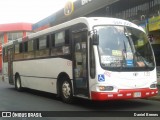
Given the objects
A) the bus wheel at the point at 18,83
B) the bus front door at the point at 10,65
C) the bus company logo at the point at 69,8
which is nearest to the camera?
the bus wheel at the point at 18,83

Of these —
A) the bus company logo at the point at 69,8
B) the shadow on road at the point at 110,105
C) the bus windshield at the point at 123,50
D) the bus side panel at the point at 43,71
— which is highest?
the bus company logo at the point at 69,8

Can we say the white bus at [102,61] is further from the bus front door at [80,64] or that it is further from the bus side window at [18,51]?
the bus side window at [18,51]

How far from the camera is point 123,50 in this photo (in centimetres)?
1127

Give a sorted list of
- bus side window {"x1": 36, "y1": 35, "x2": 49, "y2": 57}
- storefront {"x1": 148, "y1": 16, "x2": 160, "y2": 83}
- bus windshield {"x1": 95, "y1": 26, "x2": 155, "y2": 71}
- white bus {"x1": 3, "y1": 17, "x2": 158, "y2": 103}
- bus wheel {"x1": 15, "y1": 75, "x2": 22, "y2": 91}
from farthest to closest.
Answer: bus wheel {"x1": 15, "y1": 75, "x2": 22, "y2": 91}
storefront {"x1": 148, "y1": 16, "x2": 160, "y2": 83}
bus side window {"x1": 36, "y1": 35, "x2": 49, "y2": 57}
bus windshield {"x1": 95, "y1": 26, "x2": 155, "y2": 71}
white bus {"x1": 3, "y1": 17, "x2": 158, "y2": 103}

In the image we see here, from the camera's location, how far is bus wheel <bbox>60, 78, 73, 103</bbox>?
41.4 ft

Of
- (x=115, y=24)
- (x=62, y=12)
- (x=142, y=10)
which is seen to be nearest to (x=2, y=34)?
(x=62, y=12)

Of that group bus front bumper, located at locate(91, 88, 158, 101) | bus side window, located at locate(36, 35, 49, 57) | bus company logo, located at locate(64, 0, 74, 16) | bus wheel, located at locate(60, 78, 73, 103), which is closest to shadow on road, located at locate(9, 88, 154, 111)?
bus wheel, located at locate(60, 78, 73, 103)

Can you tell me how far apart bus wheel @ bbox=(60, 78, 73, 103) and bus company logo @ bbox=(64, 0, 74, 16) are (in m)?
18.1

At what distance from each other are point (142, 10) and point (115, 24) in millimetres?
10249

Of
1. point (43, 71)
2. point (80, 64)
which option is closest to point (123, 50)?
point (80, 64)

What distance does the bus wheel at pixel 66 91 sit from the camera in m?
12.6

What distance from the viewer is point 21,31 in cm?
6081

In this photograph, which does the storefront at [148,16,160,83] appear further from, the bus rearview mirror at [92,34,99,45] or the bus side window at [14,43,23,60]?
the bus rearview mirror at [92,34,99,45]

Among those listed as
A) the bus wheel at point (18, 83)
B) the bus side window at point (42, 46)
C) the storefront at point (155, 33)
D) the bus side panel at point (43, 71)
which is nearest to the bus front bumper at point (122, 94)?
the bus side panel at point (43, 71)
